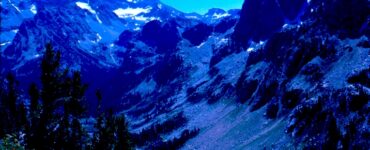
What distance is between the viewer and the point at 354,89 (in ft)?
527

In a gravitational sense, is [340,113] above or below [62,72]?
above

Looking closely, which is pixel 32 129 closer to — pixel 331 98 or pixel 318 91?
pixel 331 98

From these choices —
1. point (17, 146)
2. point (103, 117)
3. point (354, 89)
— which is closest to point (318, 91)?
point (354, 89)

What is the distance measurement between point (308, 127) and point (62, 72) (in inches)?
5552

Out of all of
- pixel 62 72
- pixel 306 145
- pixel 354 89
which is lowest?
pixel 62 72

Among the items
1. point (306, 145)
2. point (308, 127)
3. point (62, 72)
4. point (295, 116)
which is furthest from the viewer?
point (295, 116)

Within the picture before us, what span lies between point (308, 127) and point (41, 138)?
14486cm

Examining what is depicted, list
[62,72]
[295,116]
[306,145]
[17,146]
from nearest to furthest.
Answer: [17,146], [62,72], [306,145], [295,116]

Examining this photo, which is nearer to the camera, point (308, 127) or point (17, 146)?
point (17, 146)

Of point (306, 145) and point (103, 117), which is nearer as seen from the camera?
point (103, 117)

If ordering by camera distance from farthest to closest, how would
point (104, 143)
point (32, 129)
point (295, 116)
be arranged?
point (295, 116) → point (104, 143) → point (32, 129)

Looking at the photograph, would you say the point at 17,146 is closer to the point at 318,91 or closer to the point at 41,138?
the point at 41,138

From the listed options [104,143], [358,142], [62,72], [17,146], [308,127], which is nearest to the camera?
[17,146]

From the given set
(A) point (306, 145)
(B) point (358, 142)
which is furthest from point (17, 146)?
(A) point (306, 145)
